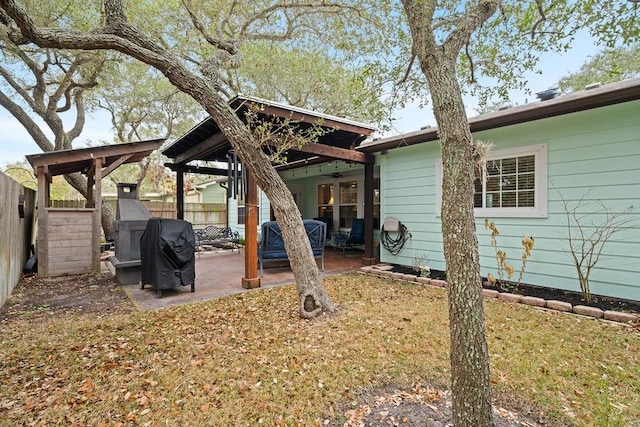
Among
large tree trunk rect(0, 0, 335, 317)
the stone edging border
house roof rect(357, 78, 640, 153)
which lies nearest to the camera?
large tree trunk rect(0, 0, 335, 317)

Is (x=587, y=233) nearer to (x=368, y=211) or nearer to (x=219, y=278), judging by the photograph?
(x=368, y=211)

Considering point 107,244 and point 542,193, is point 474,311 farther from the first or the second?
point 107,244

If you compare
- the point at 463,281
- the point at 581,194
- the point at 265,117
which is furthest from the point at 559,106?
the point at 265,117

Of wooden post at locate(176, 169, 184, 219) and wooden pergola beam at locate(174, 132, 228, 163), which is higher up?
wooden pergola beam at locate(174, 132, 228, 163)

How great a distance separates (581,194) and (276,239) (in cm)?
478

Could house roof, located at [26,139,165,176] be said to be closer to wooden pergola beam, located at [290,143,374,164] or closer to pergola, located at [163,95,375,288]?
pergola, located at [163,95,375,288]

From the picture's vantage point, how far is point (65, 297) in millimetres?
4414

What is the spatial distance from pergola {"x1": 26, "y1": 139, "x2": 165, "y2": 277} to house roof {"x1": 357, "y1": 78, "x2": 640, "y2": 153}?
613 cm

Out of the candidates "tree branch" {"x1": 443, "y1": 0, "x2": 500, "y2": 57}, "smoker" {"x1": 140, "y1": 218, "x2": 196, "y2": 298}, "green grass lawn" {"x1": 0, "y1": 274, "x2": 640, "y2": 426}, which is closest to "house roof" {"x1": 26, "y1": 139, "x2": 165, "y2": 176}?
"smoker" {"x1": 140, "y1": 218, "x2": 196, "y2": 298}

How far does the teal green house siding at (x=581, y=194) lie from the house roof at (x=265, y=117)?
92.0 inches

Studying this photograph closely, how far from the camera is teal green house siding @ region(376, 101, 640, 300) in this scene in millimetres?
3688

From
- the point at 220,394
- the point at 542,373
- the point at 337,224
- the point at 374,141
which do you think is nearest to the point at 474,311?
the point at 542,373

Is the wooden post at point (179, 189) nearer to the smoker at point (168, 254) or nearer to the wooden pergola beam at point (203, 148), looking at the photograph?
the wooden pergola beam at point (203, 148)

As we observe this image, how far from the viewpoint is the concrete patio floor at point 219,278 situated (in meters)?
4.31
